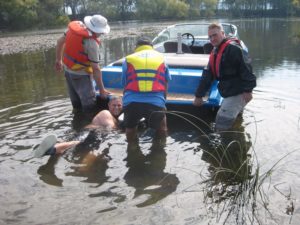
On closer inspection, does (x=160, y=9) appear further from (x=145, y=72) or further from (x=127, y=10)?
(x=145, y=72)

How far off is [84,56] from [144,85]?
1737 millimetres

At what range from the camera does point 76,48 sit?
6.23m

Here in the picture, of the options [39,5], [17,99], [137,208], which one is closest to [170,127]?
[137,208]

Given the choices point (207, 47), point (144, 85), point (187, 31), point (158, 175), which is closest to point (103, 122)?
point (144, 85)

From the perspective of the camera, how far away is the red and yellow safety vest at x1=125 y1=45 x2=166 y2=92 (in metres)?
5.02

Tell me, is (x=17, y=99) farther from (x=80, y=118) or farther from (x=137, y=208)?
(x=137, y=208)

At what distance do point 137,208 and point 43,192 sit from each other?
108cm

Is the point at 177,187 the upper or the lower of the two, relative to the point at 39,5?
lower

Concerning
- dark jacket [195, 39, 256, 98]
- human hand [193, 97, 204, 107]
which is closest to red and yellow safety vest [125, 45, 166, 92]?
human hand [193, 97, 204, 107]

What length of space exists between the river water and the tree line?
1992 inches

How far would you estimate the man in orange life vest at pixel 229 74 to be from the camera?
5035 millimetres

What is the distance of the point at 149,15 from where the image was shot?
79.6m

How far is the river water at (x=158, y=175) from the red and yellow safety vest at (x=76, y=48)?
3.36 feet

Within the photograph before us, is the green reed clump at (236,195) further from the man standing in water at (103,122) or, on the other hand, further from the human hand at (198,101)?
the man standing in water at (103,122)
